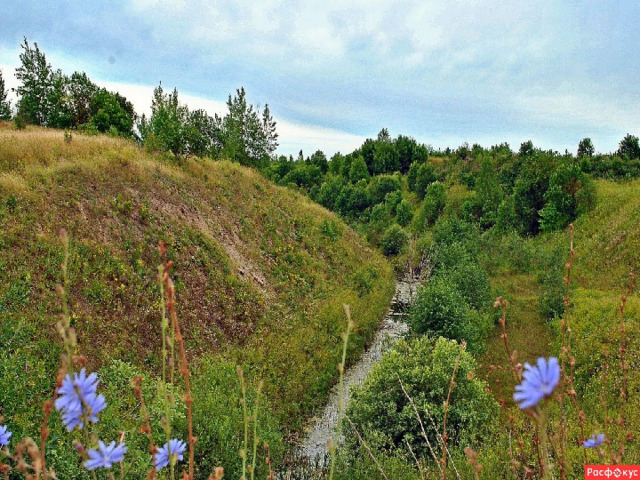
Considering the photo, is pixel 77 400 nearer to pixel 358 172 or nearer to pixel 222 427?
pixel 222 427

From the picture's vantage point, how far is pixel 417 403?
792 centimetres

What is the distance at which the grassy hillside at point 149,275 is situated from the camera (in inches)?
349

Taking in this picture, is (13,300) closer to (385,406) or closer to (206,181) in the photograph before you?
(385,406)

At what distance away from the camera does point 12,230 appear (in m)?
9.78

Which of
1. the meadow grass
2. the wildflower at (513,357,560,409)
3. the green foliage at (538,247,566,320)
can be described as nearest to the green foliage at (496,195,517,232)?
the green foliage at (538,247,566,320)

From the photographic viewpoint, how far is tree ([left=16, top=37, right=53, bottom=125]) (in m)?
20.5

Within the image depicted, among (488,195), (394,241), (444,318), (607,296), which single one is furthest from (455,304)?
(488,195)

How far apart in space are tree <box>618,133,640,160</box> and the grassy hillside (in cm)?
2643

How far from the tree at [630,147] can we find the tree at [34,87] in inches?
1568

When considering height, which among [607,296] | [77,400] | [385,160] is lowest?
[607,296]

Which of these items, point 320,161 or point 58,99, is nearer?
point 58,99

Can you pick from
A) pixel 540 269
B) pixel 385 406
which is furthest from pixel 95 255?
pixel 540 269

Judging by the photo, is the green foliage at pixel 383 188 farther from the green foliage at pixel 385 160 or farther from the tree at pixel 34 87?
the tree at pixel 34 87

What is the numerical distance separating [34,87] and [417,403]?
2395 centimetres
